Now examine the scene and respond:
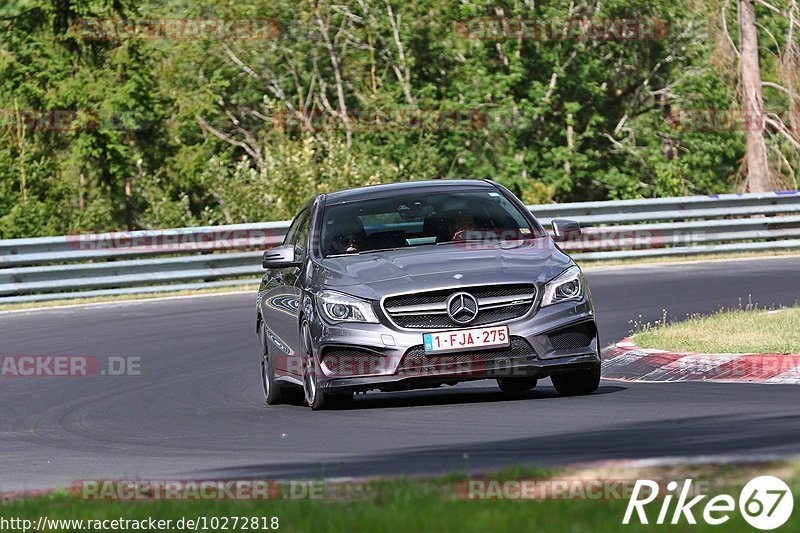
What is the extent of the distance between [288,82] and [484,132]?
631cm

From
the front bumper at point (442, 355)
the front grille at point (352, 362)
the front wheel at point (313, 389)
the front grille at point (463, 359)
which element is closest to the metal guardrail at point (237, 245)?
the front wheel at point (313, 389)

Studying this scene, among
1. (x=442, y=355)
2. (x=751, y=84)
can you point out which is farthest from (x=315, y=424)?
(x=751, y=84)

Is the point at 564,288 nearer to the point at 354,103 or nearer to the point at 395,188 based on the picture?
the point at 395,188

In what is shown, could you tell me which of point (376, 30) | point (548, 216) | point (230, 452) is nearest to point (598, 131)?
point (376, 30)

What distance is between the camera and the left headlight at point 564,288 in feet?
35.3

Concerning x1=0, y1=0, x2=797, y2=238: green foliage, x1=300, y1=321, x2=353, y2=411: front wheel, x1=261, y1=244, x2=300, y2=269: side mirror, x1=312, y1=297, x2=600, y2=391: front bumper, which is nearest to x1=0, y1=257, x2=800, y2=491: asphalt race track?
x1=300, y1=321, x2=353, y2=411: front wheel

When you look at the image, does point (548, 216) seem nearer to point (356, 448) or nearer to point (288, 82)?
point (356, 448)

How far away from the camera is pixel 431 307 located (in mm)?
10594

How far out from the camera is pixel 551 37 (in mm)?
40500

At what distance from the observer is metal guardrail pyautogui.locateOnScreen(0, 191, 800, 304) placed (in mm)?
23562

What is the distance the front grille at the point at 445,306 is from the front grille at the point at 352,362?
28cm

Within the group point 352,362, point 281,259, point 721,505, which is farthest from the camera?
point 281,259

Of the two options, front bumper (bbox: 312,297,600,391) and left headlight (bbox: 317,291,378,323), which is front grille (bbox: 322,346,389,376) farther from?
left headlight (bbox: 317,291,378,323)

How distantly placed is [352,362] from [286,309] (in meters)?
1.33
